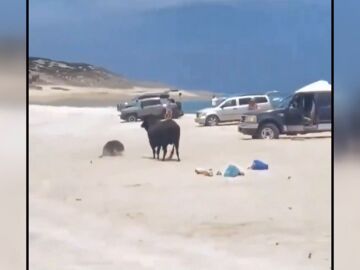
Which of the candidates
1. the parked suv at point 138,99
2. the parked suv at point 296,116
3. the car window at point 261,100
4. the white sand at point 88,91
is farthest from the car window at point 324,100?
the parked suv at point 138,99

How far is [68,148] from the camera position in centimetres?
246

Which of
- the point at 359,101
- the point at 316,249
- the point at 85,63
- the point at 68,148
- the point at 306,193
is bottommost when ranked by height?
the point at 316,249

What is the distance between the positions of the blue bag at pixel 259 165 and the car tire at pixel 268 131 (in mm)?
108

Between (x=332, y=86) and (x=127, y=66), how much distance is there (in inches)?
34.4

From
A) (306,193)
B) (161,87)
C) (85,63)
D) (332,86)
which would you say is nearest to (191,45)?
(161,87)

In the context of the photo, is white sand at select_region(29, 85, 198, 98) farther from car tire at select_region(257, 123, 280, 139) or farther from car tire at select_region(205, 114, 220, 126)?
car tire at select_region(257, 123, 280, 139)

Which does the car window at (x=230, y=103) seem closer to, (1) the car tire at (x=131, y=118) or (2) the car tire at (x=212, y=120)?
(2) the car tire at (x=212, y=120)

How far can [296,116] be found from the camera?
2.51 m

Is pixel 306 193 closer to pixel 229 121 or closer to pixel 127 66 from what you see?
pixel 229 121

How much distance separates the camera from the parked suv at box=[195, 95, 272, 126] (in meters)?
2.47

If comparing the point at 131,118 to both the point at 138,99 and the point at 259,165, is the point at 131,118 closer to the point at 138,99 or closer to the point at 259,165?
the point at 138,99

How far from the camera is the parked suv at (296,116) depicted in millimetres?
2469

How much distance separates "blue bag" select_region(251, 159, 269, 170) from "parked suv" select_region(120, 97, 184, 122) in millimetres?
377

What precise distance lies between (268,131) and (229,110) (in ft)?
0.64
